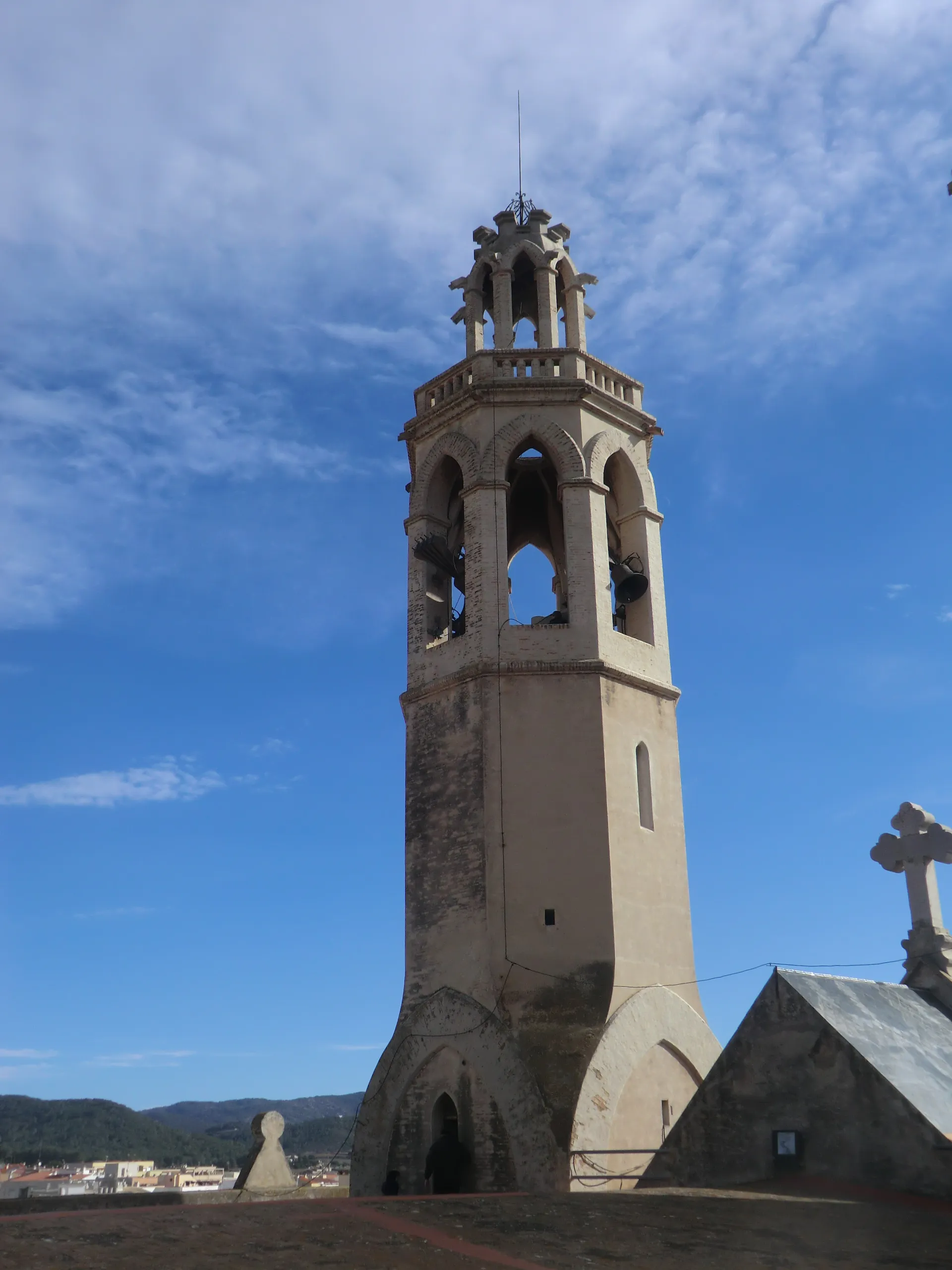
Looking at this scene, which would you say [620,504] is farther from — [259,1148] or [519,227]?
[259,1148]

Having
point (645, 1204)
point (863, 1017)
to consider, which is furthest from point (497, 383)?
point (645, 1204)

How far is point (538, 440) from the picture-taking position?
20938 millimetres

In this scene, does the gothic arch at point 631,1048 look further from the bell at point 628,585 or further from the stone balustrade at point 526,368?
the stone balustrade at point 526,368

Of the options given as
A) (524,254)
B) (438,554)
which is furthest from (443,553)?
(524,254)

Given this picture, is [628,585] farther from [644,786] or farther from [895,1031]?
[895,1031]

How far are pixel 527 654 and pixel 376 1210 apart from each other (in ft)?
33.9

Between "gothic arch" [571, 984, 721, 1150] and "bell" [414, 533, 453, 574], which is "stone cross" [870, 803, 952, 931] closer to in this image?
"gothic arch" [571, 984, 721, 1150]

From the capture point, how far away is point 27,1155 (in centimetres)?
9381

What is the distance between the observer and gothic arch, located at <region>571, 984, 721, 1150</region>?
15953 mm

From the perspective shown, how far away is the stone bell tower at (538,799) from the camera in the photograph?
16.6m

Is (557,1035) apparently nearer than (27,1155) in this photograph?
Yes

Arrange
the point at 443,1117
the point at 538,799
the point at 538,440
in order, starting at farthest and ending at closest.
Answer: the point at 538,440 < the point at 538,799 < the point at 443,1117

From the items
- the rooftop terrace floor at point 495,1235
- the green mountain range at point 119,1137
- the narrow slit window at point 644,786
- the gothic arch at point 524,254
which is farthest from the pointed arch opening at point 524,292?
the green mountain range at point 119,1137

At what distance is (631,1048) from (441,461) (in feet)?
34.6
